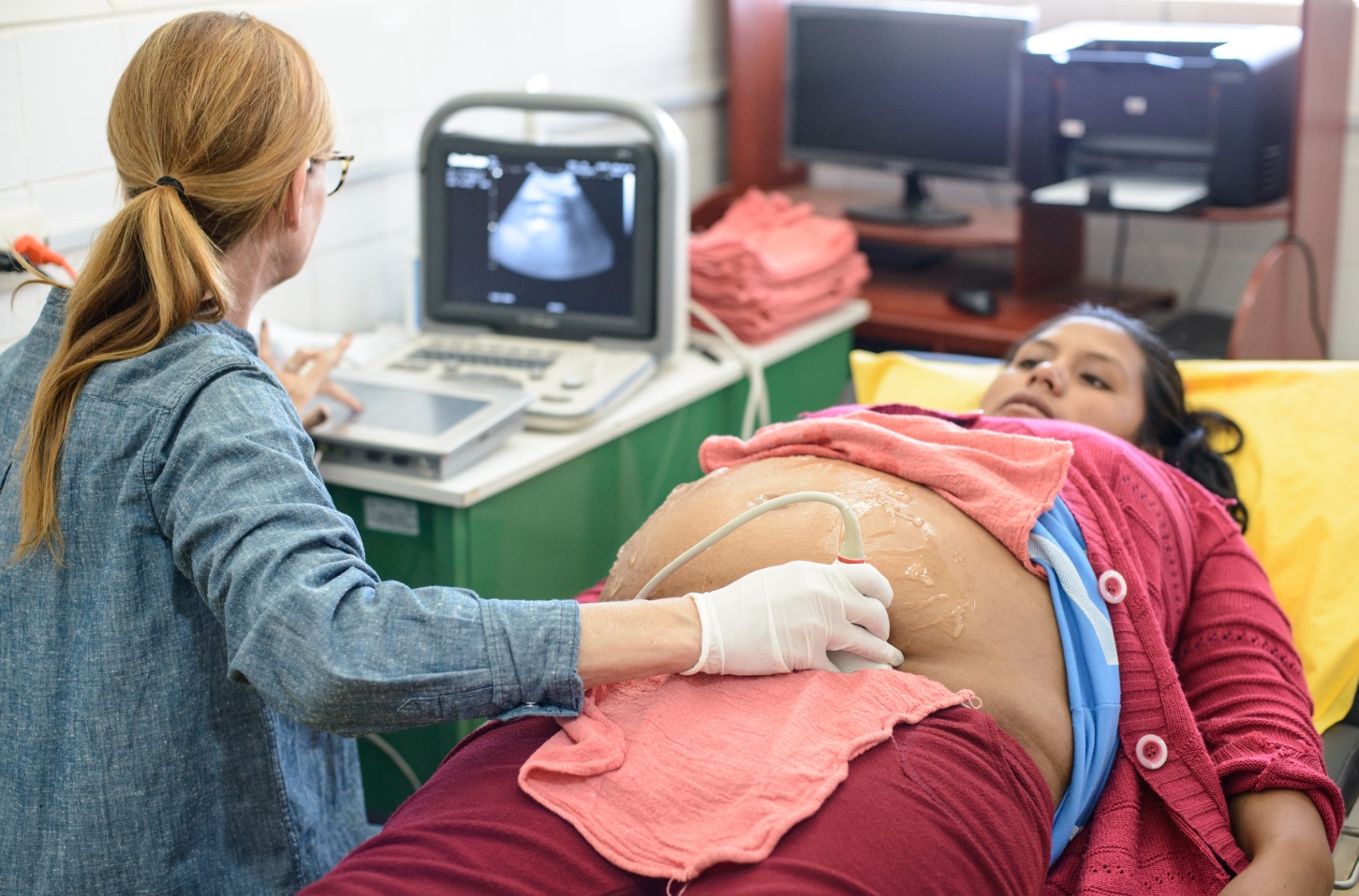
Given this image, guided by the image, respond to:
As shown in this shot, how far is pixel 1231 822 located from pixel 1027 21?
77.6 inches

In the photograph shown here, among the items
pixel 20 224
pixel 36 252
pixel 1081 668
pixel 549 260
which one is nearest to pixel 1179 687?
pixel 1081 668

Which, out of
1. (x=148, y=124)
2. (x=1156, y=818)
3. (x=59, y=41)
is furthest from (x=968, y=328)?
(x=148, y=124)

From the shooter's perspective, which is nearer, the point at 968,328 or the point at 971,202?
the point at 968,328

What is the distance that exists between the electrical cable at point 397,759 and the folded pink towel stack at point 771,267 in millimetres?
996

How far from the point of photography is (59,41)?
192 cm

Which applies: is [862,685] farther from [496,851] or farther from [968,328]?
[968,328]

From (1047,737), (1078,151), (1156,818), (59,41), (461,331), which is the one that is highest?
(59,41)

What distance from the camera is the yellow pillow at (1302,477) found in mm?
1775

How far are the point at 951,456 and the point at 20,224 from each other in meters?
1.31

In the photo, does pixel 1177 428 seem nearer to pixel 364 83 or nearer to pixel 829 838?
pixel 829 838

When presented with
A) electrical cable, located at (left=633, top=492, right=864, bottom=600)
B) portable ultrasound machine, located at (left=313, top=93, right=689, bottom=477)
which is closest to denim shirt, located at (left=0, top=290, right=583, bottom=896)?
electrical cable, located at (left=633, top=492, right=864, bottom=600)

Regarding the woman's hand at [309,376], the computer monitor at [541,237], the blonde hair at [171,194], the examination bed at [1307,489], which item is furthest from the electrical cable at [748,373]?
the blonde hair at [171,194]

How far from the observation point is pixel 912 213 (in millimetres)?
3189

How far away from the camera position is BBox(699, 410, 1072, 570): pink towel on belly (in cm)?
149
